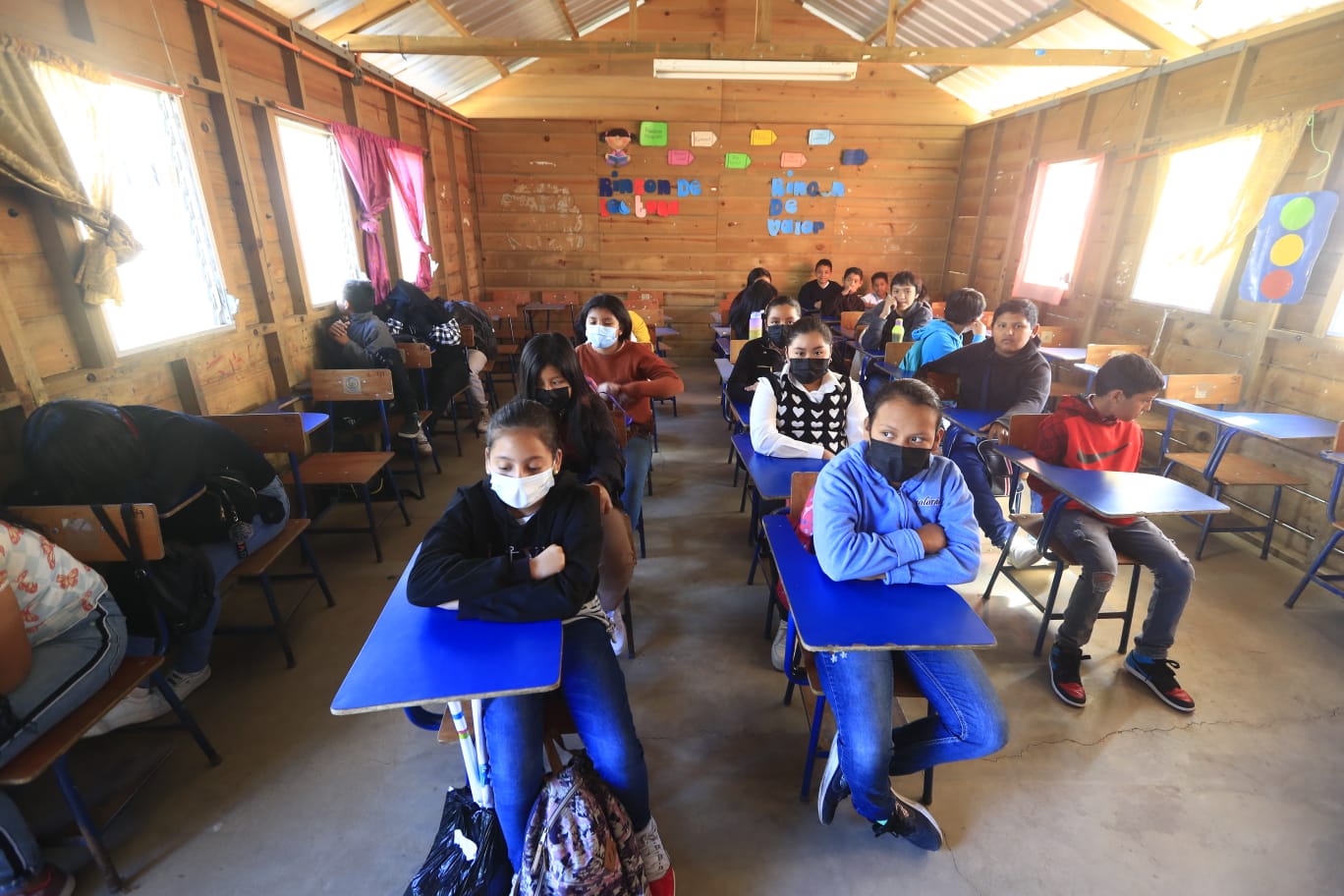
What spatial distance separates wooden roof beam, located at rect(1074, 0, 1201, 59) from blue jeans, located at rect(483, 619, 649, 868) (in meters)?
5.41

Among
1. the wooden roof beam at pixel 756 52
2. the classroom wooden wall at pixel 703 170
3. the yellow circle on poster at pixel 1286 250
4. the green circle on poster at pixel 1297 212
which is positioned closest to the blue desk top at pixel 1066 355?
the yellow circle on poster at pixel 1286 250

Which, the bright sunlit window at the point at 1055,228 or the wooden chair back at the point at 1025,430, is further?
the bright sunlit window at the point at 1055,228

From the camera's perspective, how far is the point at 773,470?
2.42 metres

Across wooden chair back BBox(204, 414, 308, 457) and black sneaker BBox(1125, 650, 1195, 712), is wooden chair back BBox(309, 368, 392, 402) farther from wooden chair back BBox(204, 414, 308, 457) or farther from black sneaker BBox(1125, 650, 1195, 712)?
black sneaker BBox(1125, 650, 1195, 712)

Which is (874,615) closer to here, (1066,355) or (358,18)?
(1066,355)

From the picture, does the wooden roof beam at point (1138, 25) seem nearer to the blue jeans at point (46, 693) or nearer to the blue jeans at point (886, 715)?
the blue jeans at point (886, 715)

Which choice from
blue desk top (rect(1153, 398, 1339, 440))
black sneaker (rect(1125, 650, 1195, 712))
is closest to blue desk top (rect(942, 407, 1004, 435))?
blue desk top (rect(1153, 398, 1339, 440))

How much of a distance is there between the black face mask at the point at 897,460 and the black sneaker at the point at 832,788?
0.76 meters

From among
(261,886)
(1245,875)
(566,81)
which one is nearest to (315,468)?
(261,886)

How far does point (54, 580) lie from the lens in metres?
1.61

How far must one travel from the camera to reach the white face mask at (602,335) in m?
3.01

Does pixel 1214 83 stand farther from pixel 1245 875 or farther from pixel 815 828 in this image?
pixel 815 828

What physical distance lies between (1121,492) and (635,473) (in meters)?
1.94

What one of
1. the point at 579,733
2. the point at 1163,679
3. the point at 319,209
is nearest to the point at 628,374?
the point at 579,733
